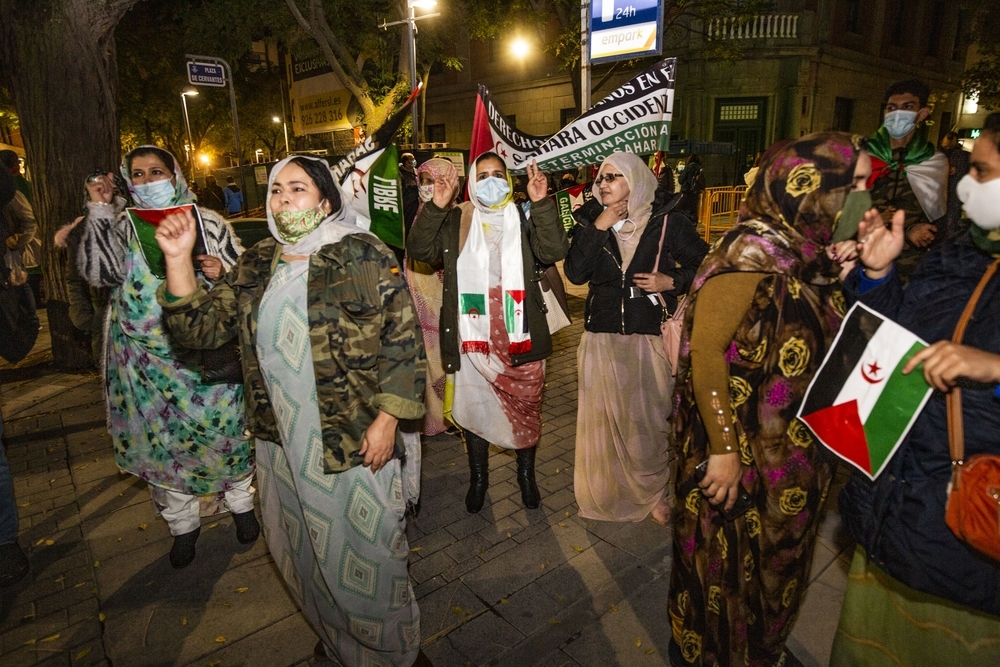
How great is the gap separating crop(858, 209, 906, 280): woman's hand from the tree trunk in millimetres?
7286

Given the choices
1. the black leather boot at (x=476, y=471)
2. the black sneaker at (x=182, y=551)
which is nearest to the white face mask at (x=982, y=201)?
the black leather boot at (x=476, y=471)

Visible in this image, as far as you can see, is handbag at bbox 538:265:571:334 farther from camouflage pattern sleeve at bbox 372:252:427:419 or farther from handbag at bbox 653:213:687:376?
camouflage pattern sleeve at bbox 372:252:427:419

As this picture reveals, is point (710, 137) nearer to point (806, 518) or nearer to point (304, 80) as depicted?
point (304, 80)

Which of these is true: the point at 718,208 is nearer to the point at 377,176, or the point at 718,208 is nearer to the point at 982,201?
the point at 377,176

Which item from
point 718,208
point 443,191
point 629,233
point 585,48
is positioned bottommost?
point 718,208

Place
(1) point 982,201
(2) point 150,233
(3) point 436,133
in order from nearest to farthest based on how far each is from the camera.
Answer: (1) point 982,201 → (2) point 150,233 → (3) point 436,133

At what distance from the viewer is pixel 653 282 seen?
353 cm

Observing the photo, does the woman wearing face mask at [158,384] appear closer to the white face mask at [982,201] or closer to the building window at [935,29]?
the white face mask at [982,201]

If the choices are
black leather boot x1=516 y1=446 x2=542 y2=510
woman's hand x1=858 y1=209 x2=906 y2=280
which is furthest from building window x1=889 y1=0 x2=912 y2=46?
woman's hand x1=858 y1=209 x2=906 y2=280

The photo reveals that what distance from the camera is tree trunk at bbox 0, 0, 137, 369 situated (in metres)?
6.18

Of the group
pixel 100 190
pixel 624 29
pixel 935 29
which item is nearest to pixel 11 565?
pixel 100 190

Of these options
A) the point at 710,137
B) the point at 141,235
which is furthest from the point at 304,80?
the point at 141,235

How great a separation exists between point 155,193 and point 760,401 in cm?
319

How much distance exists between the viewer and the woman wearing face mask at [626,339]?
3.57 m
